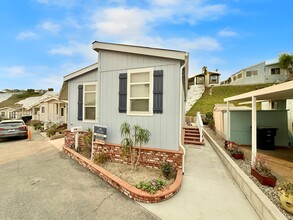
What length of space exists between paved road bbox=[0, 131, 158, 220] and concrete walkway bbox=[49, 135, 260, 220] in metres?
0.53

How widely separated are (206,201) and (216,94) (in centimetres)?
2930

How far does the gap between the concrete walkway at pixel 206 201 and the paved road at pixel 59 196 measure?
53cm

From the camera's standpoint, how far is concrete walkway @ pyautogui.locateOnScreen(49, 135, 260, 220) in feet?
10.5

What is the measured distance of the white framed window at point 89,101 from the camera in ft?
24.8

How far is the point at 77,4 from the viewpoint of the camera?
867 cm

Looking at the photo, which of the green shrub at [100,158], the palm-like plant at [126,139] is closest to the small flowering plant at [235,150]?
the palm-like plant at [126,139]

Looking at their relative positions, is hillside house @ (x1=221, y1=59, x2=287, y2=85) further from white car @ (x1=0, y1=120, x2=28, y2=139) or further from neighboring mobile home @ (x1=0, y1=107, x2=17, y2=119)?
neighboring mobile home @ (x1=0, y1=107, x2=17, y2=119)

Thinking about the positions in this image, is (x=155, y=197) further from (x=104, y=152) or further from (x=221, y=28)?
(x=221, y=28)

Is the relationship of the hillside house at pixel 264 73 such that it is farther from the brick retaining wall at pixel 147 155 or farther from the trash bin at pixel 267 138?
the brick retaining wall at pixel 147 155

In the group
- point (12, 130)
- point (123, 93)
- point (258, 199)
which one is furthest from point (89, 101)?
point (12, 130)

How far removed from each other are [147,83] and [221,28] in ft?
31.0

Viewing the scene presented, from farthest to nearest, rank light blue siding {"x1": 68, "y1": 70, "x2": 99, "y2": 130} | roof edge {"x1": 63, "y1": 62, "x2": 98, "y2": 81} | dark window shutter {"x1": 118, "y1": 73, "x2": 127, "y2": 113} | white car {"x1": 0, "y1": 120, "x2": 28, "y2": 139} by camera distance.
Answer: white car {"x1": 0, "y1": 120, "x2": 28, "y2": 139} < light blue siding {"x1": 68, "y1": 70, "x2": 99, "y2": 130} < roof edge {"x1": 63, "y1": 62, "x2": 98, "y2": 81} < dark window shutter {"x1": 118, "y1": 73, "x2": 127, "y2": 113}

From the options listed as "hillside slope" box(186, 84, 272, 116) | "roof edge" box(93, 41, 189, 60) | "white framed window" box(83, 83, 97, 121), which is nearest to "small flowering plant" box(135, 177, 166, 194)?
"roof edge" box(93, 41, 189, 60)

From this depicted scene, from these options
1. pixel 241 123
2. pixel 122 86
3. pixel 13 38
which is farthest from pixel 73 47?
pixel 241 123
